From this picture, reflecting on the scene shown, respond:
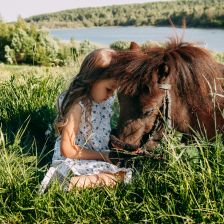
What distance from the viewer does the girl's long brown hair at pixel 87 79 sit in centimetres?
292

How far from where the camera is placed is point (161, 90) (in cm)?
246

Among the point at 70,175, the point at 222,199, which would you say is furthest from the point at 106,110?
the point at 222,199

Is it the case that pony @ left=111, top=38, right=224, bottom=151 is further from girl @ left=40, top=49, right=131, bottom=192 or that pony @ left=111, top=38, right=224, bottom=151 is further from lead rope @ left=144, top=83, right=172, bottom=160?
girl @ left=40, top=49, right=131, bottom=192

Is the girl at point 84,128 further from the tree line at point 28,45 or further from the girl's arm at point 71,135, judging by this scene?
the tree line at point 28,45

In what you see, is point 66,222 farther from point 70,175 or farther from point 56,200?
point 70,175

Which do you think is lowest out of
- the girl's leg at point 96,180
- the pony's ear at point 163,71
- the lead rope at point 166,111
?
the girl's leg at point 96,180

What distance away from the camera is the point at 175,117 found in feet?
8.69

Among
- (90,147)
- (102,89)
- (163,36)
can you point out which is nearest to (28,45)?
(90,147)

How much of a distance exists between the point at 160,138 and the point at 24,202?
3.27 ft

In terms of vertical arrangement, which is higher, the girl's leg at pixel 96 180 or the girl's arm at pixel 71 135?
the girl's arm at pixel 71 135

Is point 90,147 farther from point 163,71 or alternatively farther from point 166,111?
point 163,71

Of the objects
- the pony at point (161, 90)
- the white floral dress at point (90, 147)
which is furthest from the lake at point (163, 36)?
the white floral dress at point (90, 147)

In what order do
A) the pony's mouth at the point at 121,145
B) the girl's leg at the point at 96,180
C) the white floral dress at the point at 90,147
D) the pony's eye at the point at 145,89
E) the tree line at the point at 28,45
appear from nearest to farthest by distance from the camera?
the pony's eye at the point at 145,89, the pony's mouth at the point at 121,145, the girl's leg at the point at 96,180, the white floral dress at the point at 90,147, the tree line at the point at 28,45

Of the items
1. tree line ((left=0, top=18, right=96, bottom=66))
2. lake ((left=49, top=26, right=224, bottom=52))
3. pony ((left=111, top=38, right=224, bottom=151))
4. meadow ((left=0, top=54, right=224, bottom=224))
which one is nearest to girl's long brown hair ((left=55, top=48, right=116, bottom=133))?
pony ((left=111, top=38, right=224, bottom=151))
